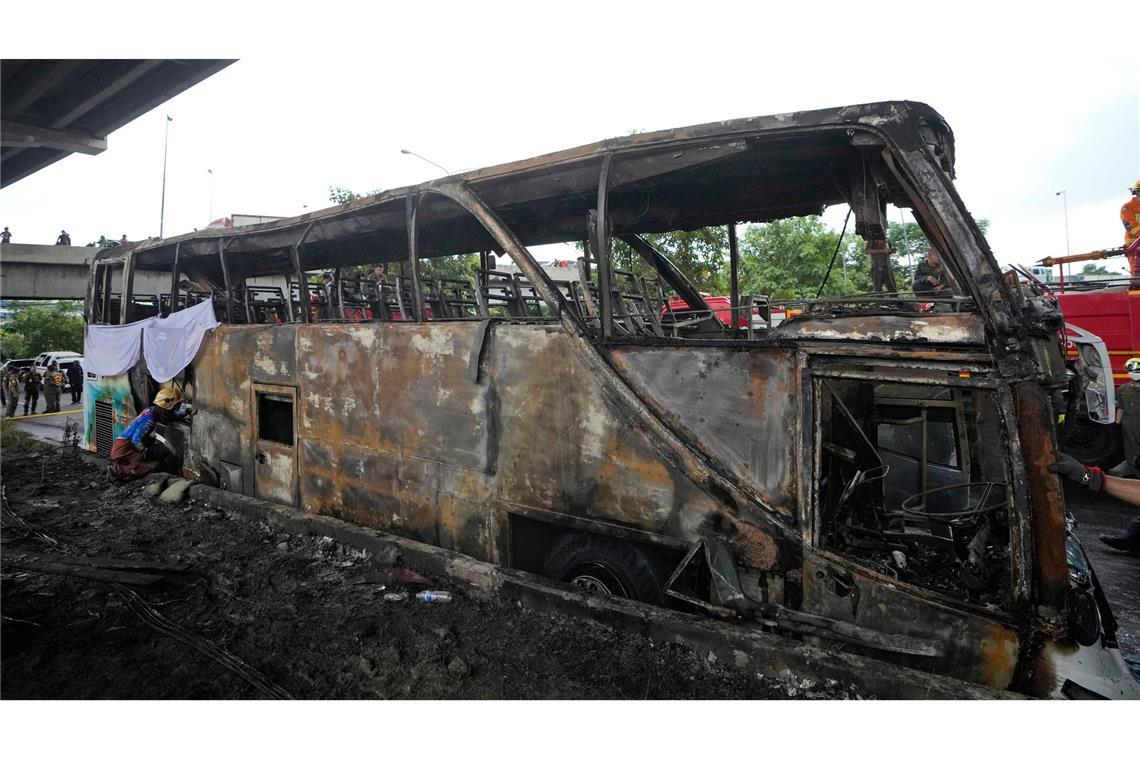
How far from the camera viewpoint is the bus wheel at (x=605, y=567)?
3.95 m

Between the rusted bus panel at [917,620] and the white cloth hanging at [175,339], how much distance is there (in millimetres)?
7329

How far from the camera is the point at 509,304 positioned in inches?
295

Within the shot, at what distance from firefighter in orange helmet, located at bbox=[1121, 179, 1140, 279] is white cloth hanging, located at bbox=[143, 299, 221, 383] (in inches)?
522

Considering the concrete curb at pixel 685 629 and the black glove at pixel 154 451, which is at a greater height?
the black glove at pixel 154 451

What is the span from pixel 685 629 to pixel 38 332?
4086cm

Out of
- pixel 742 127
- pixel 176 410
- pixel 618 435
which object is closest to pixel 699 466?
pixel 618 435

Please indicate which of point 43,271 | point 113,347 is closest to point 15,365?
point 43,271

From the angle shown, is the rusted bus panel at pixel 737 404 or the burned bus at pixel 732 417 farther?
the rusted bus panel at pixel 737 404

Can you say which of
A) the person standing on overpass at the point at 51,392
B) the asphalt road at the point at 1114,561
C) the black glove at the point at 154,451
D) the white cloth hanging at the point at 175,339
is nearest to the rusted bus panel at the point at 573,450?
the asphalt road at the point at 1114,561

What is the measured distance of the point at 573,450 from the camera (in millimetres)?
4148

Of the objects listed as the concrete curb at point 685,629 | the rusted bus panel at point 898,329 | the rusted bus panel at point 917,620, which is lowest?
the concrete curb at point 685,629

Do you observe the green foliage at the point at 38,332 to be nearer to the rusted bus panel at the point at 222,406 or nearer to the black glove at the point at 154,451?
the black glove at the point at 154,451

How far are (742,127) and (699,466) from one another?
1.97m

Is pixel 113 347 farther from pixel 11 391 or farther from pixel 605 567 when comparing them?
pixel 11 391
